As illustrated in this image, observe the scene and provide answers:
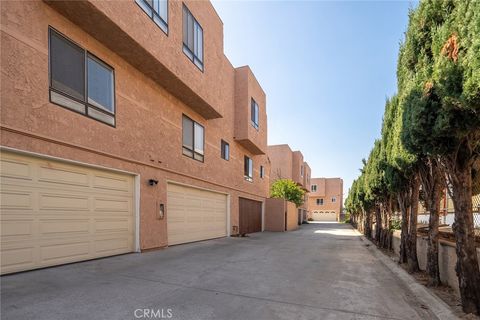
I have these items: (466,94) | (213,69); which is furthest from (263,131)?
(466,94)

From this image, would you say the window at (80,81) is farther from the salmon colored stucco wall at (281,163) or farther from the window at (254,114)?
the salmon colored stucco wall at (281,163)

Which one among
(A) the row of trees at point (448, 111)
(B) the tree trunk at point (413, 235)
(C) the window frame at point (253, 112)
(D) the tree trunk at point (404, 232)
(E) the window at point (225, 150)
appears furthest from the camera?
(C) the window frame at point (253, 112)

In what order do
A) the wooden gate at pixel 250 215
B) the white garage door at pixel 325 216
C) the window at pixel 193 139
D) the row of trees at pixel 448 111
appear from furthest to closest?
the white garage door at pixel 325 216, the wooden gate at pixel 250 215, the window at pixel 193 139, the row of trees at pixel 448 111

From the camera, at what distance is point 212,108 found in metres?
13.5

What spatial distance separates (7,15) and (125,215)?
5.70 meters

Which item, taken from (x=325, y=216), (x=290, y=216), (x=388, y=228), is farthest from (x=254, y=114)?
(x=325, y=216)

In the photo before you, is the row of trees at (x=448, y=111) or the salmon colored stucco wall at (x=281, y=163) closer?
the row of trees at (x=448, y=111)

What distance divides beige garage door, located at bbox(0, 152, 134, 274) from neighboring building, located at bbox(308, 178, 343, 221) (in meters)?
57.4

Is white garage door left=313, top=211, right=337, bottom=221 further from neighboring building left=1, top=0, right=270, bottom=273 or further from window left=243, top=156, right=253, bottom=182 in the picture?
neighboring building left=1, top=0, right=270, bottom=273

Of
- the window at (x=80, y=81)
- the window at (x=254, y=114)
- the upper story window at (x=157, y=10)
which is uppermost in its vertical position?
the upper story window at (x=157, y=10)

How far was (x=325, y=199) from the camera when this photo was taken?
63812 mm

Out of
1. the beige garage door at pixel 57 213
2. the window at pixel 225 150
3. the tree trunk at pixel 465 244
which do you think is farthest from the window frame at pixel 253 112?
the tree trunk at pixel 465 244

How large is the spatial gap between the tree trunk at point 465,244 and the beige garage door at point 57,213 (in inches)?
318

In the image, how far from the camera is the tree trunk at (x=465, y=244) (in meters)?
4.53
